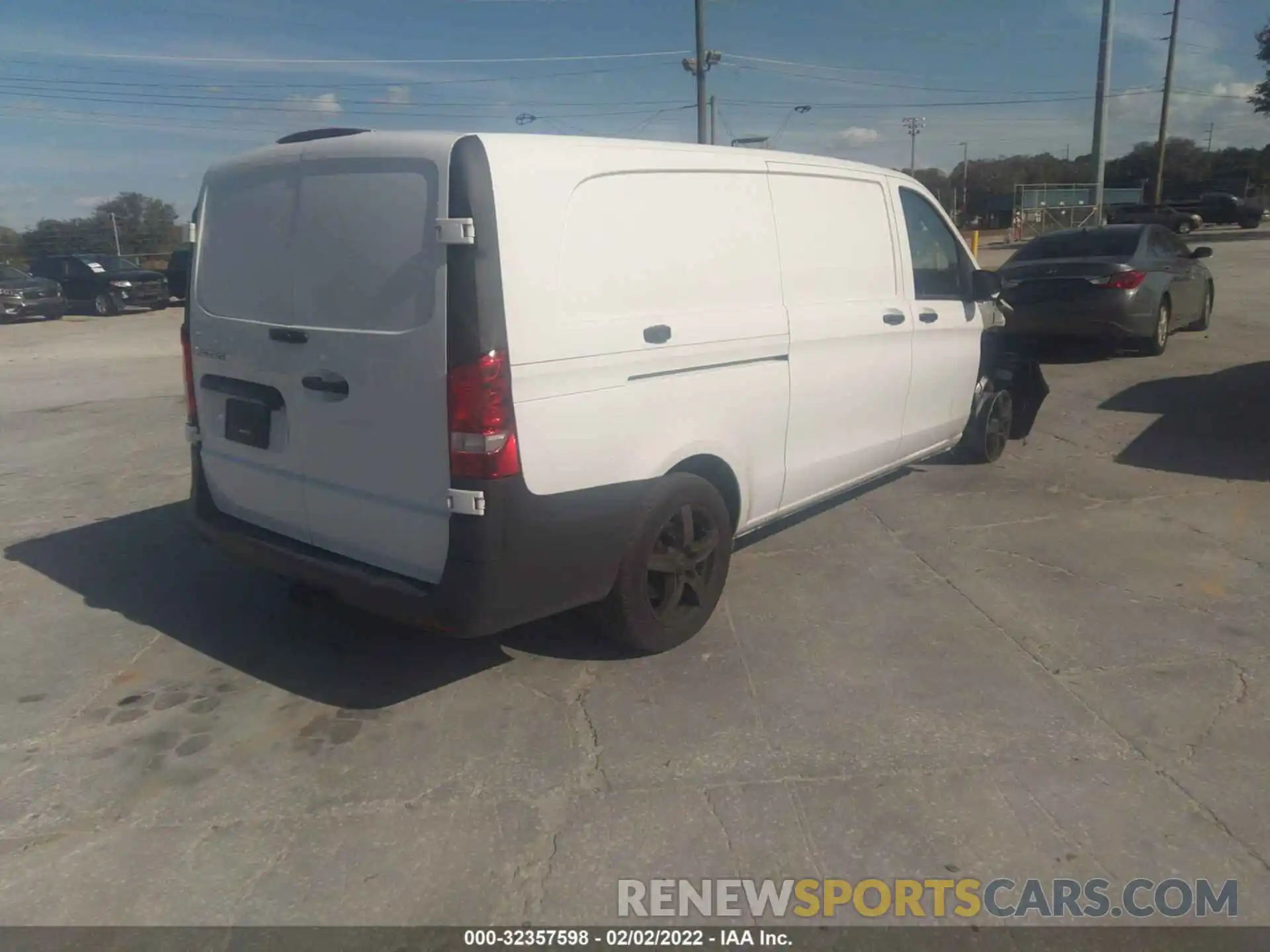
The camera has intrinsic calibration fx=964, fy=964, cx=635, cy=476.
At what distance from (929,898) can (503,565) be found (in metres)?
1.69

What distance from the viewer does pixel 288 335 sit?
12.2ft

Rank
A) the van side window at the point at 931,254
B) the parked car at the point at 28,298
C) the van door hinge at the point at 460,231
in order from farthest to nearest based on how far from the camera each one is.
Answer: the parked car at the point at 28,298
the van side window at the point at 931,254
the van door hinge at the point at 460,231

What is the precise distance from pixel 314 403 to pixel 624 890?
6.97 ft

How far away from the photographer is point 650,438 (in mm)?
3834

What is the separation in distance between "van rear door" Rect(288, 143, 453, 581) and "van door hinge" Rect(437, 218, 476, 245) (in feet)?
0.23

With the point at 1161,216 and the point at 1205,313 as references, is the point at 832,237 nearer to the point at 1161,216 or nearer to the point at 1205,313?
the point at 1205,313

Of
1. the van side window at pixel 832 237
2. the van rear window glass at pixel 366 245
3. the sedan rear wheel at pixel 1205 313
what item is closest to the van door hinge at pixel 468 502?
the van rear window glass at pixel 366 245

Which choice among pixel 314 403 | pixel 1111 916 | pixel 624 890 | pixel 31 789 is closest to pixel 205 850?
pixel 31 789

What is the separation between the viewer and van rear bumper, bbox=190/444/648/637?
334 cm

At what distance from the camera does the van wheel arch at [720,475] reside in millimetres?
4141

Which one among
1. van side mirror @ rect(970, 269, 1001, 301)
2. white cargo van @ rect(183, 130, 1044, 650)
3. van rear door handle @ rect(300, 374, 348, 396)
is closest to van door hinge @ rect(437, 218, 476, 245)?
white cargo van @ rect(183, 130, 1044, 650)

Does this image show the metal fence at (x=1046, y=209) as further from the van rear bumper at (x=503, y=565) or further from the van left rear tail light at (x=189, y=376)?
the van left rear tail light at (x=189, y=376)

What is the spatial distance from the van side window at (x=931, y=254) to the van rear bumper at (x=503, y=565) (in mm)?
2799

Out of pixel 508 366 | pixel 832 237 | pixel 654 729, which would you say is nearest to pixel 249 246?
pixel 508 366
